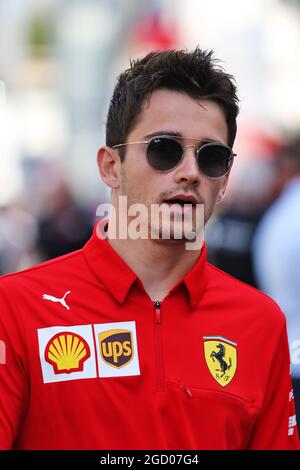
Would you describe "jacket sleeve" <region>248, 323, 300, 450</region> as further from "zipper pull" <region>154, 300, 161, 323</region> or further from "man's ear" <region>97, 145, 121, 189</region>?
"man's ear" <region>97, 145, 121, 189</region>

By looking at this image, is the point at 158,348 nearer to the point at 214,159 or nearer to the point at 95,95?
the point at 214,159

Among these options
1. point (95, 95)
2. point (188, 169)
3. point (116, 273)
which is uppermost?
point (95, 95)

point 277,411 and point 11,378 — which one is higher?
point 11,378

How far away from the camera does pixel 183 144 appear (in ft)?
11.1

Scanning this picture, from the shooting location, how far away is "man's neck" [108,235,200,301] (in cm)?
346

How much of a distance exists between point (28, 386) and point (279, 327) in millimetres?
936

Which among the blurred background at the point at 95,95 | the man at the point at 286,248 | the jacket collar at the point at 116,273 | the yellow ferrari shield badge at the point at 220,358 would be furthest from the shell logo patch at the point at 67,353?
the blurred background at the point at 95,95

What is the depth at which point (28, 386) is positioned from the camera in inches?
124

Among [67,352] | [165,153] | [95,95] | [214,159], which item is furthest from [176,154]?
[95,95]

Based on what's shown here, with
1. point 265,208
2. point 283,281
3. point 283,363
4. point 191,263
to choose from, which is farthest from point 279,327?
point 265,208

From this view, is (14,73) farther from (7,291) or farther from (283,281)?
(7,291)

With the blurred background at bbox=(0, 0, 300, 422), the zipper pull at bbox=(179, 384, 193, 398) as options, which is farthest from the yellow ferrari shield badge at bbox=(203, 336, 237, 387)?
the blurred background at bbox=(0, 0, 300, 422)

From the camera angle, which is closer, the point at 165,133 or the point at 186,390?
the point at 186,390

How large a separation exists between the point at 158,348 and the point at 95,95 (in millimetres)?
21921
